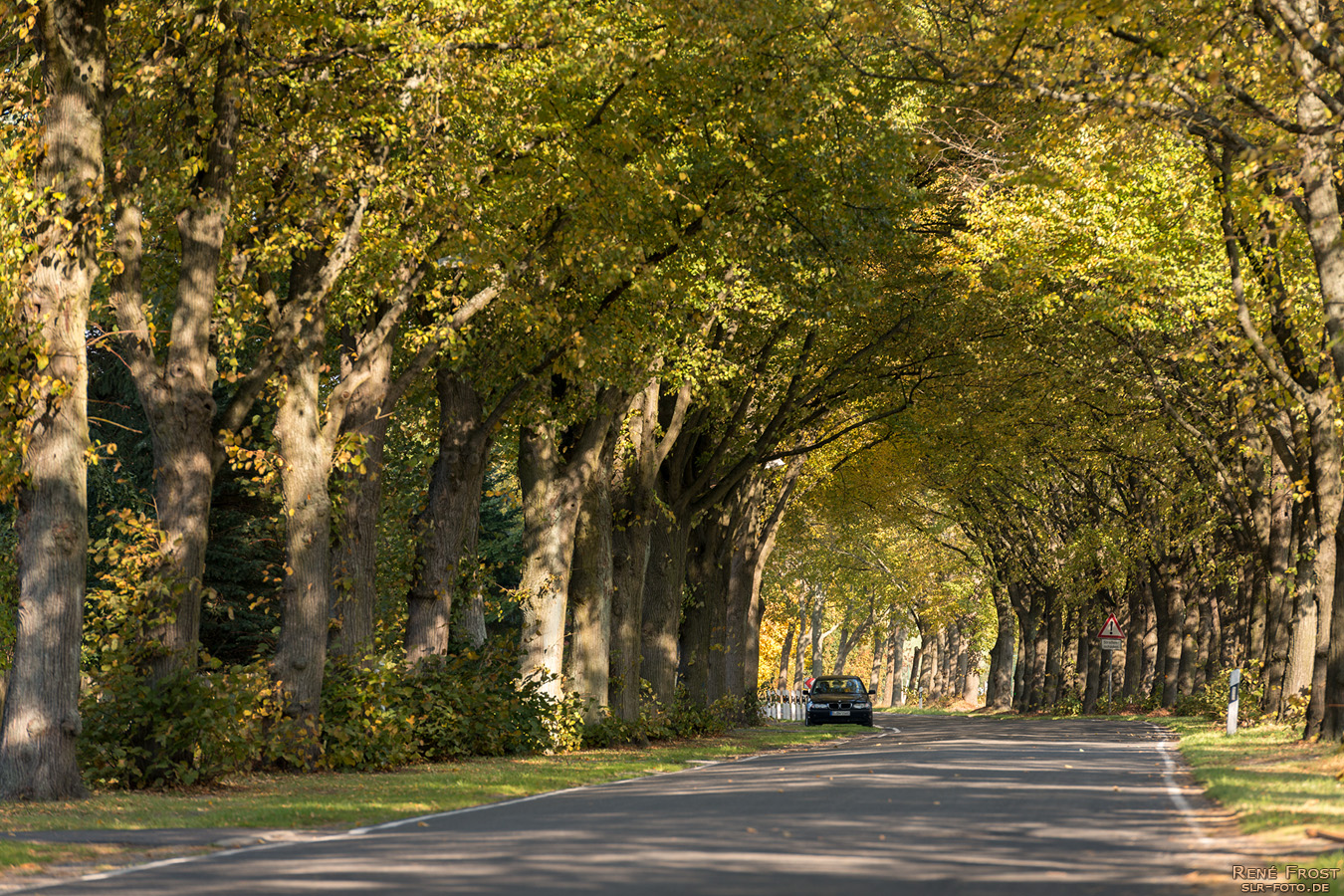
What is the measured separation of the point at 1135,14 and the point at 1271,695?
63.1 feet

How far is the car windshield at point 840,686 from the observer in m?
45.2

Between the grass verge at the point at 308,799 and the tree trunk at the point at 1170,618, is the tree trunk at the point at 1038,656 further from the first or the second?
the grass verge at the point at 308,799

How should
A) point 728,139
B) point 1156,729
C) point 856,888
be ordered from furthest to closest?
point 1156,729, point 728,139, point 856,888

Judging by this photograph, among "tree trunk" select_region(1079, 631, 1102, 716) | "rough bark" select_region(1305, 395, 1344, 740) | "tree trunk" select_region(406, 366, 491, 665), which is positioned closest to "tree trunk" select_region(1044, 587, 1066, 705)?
"tree trunk" select_region(1079, 631, 1102, 716)

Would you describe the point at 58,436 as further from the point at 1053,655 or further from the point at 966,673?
the point at 966,673

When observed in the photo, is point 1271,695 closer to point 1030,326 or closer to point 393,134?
point 1030,326

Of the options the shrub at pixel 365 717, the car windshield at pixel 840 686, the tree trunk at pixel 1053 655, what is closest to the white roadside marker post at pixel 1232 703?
the shrub at pixel 365 717

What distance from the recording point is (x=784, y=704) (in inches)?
2208

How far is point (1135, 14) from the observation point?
16.3 m

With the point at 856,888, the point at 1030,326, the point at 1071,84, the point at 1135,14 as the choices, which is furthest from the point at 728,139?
the point at 856,888

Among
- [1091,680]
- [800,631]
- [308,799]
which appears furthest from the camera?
[800,631]

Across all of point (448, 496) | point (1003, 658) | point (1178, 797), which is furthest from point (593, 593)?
point (1003, 658)

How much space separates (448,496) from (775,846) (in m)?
14.5

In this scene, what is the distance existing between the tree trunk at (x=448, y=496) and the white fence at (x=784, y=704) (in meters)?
27.3
